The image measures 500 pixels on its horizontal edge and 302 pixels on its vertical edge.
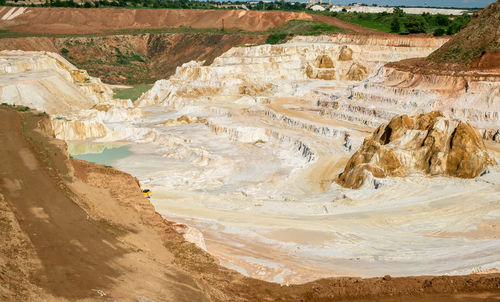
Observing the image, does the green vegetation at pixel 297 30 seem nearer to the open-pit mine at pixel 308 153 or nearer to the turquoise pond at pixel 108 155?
the open-pit mine at pixel 308 153

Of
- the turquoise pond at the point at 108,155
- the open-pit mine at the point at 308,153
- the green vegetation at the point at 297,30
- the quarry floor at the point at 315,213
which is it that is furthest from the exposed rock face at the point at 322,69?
the turquoise pond at the point at 108,155

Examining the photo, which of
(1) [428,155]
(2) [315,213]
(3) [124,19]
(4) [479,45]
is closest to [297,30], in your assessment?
(3) [124,19]

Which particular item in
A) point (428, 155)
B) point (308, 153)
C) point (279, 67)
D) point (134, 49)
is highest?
point (134, 49)

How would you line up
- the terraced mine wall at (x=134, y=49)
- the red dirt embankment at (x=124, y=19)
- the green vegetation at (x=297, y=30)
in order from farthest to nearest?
the red dirt embankment at (x=124, y=19)
the terraced mine wall at (x=134, y=49)
the green vegetation at (x=297, y=30)

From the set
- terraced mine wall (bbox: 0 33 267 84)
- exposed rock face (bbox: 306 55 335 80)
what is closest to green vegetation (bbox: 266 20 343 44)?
terraced mine wall (bbox: 0 33 267 84)

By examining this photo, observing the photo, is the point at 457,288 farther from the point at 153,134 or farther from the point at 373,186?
the point at 153,134

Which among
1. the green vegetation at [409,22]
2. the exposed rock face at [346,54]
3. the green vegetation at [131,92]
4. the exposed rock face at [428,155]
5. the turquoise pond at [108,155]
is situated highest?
the green vegetation at [409,22]

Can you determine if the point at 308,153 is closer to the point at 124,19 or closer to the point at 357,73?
the point at 357,73
